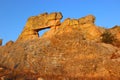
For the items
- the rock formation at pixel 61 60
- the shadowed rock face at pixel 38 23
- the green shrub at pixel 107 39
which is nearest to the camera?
the rock formation at pixel 61 60

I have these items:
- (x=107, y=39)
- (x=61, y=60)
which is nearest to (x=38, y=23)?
(x=107, y=39)

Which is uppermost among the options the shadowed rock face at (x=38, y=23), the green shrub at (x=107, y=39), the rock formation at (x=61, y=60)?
the shadowed rock face at (x=38, y=23)

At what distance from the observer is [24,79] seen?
17.7m

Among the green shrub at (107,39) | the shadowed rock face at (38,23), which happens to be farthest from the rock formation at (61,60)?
the shadowed rock face at (38,23)

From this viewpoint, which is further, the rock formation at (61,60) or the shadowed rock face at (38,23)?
the shadowed rock face at (38,23)

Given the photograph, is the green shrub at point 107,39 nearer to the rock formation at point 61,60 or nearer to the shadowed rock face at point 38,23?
the rock formation at point 61,60

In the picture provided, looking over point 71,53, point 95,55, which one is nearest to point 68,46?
point 71,53

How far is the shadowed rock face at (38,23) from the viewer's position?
115ft

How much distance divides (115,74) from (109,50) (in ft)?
10.7


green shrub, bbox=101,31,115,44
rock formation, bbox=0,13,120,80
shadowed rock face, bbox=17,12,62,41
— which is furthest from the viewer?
shadowed rock face, bbox=17,12,62,41

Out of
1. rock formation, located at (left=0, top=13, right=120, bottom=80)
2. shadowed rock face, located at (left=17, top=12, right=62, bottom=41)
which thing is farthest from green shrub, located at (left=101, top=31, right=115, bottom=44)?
shadowed rock face, located at (left=17, top=12, right=62, bottom=41)

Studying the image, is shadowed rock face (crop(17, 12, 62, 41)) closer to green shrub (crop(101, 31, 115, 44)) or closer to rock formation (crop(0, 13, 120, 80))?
green shrub (crop(101, 31, 115, 44))

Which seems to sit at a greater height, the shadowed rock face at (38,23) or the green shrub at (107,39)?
the shadowed rock face at (38,23)

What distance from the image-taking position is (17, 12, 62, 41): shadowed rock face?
1379 inches
